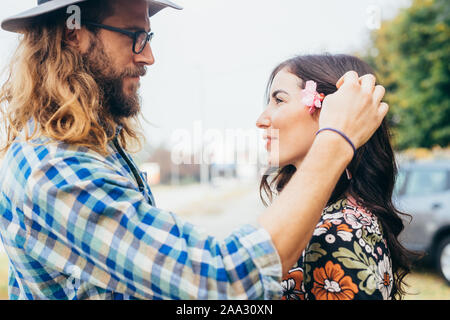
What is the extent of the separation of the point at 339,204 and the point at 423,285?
5.14 meters

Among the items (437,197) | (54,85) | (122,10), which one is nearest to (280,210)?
(54,85)

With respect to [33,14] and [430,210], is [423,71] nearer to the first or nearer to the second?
[430,210]

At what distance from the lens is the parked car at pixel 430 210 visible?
586 cm

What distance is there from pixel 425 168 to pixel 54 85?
20.7 ft

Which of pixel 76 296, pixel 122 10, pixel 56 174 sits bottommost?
pixel 76 296

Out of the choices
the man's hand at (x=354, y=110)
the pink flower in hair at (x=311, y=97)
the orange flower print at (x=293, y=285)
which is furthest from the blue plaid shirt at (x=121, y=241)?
the pink flower in hair at (x=311, y=97)

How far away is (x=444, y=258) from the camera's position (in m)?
5.88

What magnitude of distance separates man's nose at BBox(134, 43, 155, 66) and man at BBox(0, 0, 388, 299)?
0.19 m

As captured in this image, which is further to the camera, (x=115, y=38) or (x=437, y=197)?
(x=437, y=197)

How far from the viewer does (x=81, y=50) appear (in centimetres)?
134

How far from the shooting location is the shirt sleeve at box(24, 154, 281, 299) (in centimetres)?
91
